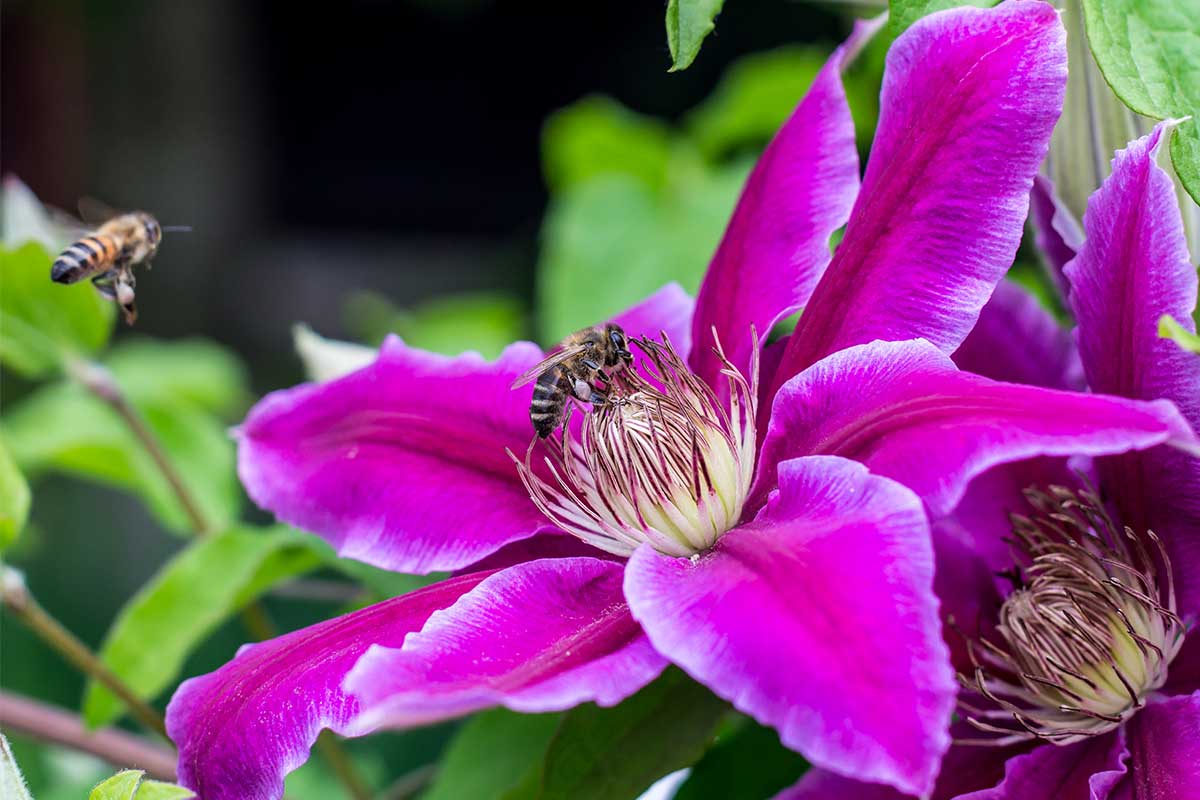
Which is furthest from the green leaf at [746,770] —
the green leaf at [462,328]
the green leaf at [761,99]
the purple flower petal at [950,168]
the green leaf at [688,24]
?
the green leaf at [761,99]

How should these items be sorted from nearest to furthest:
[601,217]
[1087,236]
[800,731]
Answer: [800,731] < [1087,236] < [601,217]

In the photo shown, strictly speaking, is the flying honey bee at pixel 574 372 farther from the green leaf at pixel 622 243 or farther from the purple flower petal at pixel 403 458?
the green leaf at pixel 622 243

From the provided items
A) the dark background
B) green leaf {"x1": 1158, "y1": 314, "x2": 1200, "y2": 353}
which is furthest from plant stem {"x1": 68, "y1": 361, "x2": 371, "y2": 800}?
the dark background

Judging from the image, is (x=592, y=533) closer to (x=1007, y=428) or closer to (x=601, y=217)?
(x=1007, y=428)

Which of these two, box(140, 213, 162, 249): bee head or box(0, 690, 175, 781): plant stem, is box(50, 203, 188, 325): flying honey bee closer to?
box(140, 213, 162, 249): bee head

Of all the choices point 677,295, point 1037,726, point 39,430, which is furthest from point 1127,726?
point 39,430

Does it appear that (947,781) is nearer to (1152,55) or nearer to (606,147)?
(1152,55)
